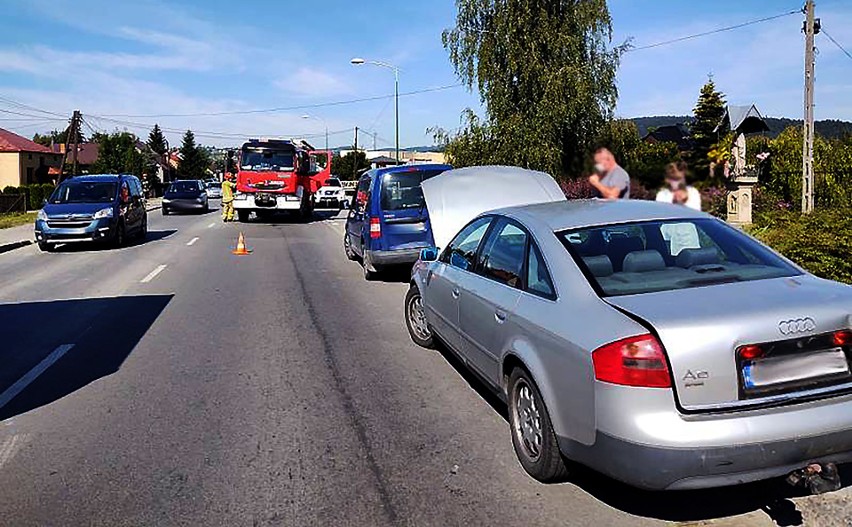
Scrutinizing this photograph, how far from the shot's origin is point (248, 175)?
2886cm

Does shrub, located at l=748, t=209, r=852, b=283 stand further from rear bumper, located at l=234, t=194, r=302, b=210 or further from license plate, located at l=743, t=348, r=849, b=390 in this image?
rear bumper, located at l=234, t=194, r=302, b=210

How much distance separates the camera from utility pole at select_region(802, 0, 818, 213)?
60.7ft

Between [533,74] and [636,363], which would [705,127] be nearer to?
[636,363]

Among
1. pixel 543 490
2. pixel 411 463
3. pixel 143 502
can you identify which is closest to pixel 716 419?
pixel 543 490

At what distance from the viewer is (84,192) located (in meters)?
19.1

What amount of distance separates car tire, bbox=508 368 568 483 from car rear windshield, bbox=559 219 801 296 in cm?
74

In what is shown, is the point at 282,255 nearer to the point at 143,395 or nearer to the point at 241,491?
the point at 143,395

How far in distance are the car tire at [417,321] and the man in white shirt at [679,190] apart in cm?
313

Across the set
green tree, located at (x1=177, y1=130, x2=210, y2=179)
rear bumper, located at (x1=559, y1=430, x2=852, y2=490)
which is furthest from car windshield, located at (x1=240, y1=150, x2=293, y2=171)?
green tree, located at (x1=177, y1=130, x2=210, y2=179)

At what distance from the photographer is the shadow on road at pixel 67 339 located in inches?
251

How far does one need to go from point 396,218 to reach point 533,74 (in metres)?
14.3

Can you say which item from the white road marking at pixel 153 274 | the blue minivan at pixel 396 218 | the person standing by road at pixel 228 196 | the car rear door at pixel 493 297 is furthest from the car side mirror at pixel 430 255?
the person standing by road at pixel 228 196

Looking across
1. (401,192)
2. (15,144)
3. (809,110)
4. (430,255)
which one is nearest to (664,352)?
(430,255)

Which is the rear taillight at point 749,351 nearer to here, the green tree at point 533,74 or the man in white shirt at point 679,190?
the man in white shirt at point 679,190
